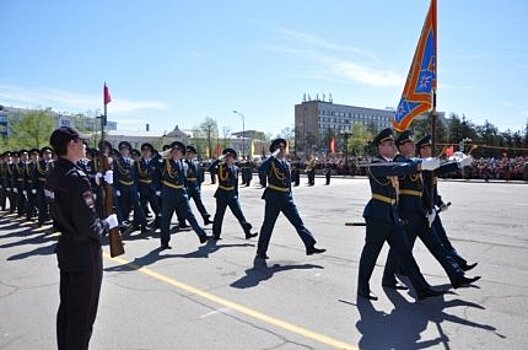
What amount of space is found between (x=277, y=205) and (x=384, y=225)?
239cm

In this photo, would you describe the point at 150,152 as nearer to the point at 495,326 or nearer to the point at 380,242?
the point at 380,242

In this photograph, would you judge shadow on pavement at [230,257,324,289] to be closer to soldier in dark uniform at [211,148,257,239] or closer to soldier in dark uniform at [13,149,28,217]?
soldier in dark uniform at [211,148,257,239]

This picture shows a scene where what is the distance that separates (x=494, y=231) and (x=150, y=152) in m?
8.18

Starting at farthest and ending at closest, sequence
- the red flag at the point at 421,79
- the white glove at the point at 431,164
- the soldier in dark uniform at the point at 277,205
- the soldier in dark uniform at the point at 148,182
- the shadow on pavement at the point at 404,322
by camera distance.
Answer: the soldier in dark uniform at the point at 148,182 → the soldier in dark uniform at the point at 277,205 → the red flag at the point at 421,79 → the white glove at the point at 431,164 → the shadow on pavement at the point at 404,322

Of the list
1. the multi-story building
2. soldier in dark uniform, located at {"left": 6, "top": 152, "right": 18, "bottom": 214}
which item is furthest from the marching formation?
the multi-story building

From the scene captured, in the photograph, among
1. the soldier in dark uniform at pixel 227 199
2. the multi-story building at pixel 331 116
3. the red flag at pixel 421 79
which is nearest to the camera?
the red flag at pixel 421 79

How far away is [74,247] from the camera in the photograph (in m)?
3.32

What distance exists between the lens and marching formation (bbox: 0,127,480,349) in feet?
10.9

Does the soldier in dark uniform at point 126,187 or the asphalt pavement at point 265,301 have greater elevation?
the soldier in dark uniform at point 126,187

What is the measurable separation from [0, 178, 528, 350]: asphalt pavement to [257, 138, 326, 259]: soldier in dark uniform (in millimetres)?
273

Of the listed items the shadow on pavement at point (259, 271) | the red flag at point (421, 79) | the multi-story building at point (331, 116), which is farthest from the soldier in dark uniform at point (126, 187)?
the multi-story building at point (331, 116)

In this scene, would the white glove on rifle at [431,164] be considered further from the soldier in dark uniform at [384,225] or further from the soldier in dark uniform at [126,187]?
the soldier in dark uniform at [126,187]

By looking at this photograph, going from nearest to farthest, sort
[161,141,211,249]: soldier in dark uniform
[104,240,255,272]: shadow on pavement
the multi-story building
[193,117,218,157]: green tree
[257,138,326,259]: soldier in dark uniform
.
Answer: [104,240,255,272]: shadow on pavement < [257,138,326,259]: soldier in dark uniform < [161,141,211,249]: soldier in dark uniform < [193,117,218,157]: green tree < the multi-story building

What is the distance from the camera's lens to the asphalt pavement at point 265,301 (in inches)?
163
